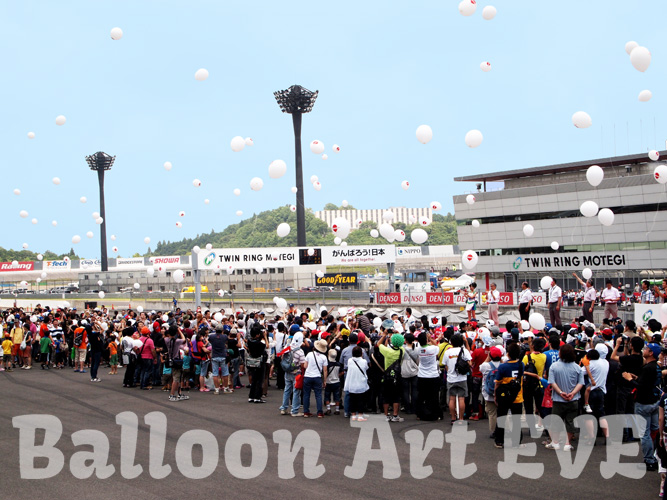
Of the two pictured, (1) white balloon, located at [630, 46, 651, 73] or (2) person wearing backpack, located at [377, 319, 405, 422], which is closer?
(2) person wearing backpack, located at [377, 319, 405, 422]

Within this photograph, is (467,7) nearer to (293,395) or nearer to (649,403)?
(293,395)

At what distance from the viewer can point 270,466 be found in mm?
7312

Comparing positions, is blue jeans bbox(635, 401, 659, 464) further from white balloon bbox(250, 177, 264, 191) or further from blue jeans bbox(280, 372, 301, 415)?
white balloon bbox(250, 177, 264, 191)

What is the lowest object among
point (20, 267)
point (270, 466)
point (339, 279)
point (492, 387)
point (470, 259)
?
point (270, 466)

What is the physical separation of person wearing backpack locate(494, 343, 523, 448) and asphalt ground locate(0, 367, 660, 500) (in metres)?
0.32

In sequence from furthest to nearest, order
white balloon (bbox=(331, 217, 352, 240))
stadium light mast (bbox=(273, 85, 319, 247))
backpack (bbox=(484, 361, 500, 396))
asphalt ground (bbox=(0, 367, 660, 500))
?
stadium light mast (bbox=(273, 85, 319, 247)), white balloon (bbox=(331, 217, 352, 240)), backpack (bbox=(484, 361, 500, 396)), asphalt ground (bbox=(0, 367, 660, 500))

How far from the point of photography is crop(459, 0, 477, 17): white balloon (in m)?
15.0

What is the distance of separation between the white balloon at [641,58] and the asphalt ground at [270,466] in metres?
9.96

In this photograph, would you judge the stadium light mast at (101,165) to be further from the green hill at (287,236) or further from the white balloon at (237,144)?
the white balloon at (237,144)

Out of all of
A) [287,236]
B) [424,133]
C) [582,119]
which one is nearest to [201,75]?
[424,133]

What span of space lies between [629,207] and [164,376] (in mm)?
42734

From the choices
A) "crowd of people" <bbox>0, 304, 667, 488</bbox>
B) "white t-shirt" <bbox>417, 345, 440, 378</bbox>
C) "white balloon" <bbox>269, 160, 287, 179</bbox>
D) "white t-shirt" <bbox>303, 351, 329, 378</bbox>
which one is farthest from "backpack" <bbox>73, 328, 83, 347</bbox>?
"white t-shirt" <bbox>417, 345, 440, 378</bbox>

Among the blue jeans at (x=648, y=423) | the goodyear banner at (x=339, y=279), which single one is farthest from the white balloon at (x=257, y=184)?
the goodyear banner at (x=339, y=279)

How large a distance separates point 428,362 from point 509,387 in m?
1.79
